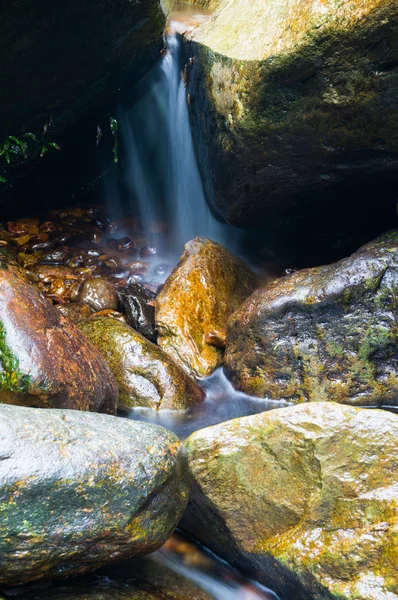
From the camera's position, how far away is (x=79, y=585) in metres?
2.61

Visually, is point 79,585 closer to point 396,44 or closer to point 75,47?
point 396,44

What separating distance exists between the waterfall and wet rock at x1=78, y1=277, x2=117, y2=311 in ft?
6.85

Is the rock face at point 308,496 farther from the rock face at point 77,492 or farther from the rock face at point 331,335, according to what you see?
the rock face at point 331,335

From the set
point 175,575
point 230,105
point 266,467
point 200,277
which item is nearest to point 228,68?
point 230,105

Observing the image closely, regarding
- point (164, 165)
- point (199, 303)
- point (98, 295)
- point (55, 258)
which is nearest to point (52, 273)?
point (55, 258)

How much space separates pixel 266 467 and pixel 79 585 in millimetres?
1102

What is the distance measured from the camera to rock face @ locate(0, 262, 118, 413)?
353cm

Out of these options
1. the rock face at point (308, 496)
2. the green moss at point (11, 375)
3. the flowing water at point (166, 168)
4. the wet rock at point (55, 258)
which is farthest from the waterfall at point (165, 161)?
the rock face at point (308, 496)

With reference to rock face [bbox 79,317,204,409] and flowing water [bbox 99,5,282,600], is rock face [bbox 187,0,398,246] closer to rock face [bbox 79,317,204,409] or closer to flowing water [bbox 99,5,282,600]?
flowing water [bbox 99,5,282,600]

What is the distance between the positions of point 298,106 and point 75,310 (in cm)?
353

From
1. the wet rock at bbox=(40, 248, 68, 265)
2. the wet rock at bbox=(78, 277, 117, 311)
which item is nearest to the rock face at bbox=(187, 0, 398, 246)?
the wet rock at bbox=(78, 277, 117, 311)

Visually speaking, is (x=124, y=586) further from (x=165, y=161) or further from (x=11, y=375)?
(x=165, y=161)

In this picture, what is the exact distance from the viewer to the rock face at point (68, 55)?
5625 mm

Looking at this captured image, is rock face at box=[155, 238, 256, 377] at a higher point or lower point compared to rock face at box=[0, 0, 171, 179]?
lower
